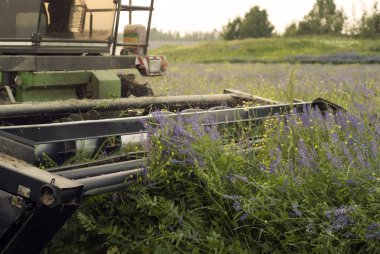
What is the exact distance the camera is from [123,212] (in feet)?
11.7

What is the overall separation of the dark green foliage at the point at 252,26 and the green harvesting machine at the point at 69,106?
1779 inches

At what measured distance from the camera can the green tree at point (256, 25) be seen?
50594 mm

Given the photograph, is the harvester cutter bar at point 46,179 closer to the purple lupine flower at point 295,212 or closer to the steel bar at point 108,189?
the steel bar at point 108,189

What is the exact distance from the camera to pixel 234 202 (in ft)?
10.5

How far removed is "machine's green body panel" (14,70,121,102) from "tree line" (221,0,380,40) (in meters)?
33.0

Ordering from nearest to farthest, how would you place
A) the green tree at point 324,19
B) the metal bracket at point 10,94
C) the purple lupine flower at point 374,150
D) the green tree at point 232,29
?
the purple lupine flower at point 374,150, the metal bracket at point 10,94, the green tree at point 324,19, the green tree at point 232,29

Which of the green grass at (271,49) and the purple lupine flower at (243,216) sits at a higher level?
the green grass at (271,49)

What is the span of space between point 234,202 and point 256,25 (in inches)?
1949

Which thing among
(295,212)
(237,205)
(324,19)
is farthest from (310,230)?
(324,19)

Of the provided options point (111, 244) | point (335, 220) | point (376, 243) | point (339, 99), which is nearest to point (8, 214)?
point (111, 244)

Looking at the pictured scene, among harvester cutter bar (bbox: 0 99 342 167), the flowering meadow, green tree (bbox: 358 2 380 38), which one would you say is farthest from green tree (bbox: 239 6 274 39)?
the flowering meadow

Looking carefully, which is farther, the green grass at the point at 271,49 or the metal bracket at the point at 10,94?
the green grass at the point at 271,49

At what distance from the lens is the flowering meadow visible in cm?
297

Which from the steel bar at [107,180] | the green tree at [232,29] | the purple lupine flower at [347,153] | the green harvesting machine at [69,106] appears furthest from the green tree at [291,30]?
the steel bar at [107,180]
